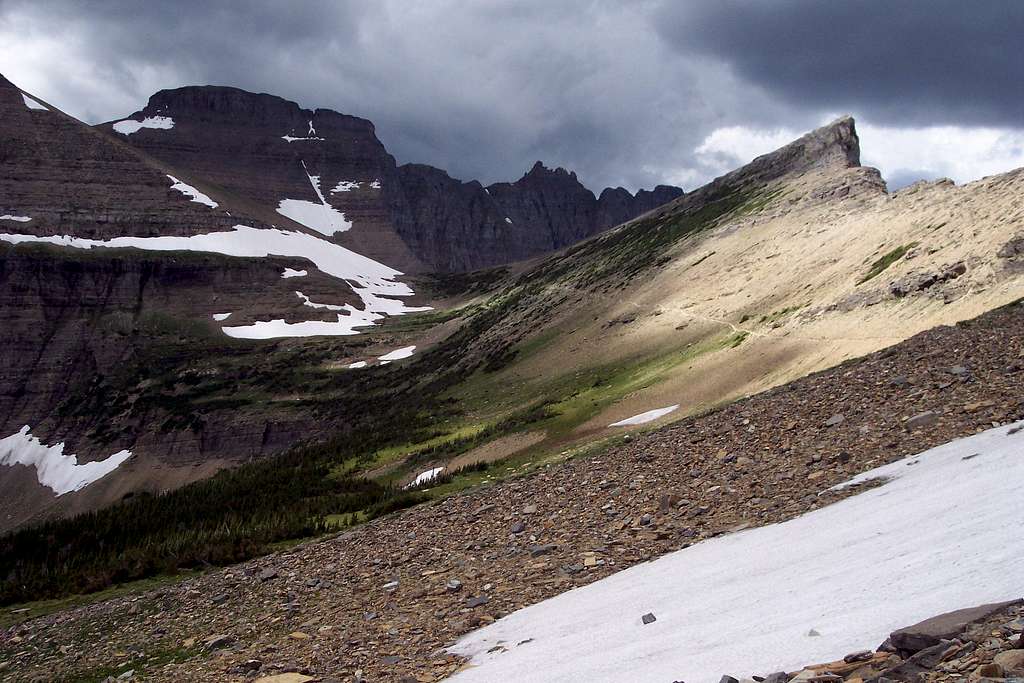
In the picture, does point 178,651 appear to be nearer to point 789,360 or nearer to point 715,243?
point 789,360

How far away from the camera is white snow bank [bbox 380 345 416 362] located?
10631 centimetres

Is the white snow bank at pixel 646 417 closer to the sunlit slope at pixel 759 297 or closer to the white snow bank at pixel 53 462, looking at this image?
the sunlit slope at pixel 759 297

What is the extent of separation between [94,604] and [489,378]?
41.9m

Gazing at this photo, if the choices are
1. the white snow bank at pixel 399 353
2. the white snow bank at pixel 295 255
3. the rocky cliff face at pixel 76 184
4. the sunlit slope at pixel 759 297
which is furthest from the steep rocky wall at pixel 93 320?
the sunlit slope at pixel 759 297

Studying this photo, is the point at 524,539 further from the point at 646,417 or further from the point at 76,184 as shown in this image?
the point at 76,184

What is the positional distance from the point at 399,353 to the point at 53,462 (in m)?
53.8

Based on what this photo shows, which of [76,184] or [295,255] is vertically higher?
[76,184]

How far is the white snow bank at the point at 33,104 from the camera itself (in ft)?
573

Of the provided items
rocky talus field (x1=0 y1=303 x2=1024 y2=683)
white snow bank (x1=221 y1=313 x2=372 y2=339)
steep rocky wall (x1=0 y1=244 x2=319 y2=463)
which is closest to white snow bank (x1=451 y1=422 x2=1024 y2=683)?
rocky talus field (x1=0 y1=303 x2=1024 y2=683)

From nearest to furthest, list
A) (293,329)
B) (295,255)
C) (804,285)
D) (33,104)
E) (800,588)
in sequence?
(800,588) → (804,285) → (293,329) → (295,255) → (33,104)

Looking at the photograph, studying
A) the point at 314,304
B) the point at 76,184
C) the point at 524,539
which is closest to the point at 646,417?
the point at 524,539

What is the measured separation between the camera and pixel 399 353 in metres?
109

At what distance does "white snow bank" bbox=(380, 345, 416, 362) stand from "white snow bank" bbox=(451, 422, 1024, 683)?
95860 mm

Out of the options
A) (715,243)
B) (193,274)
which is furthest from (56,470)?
A: (715,243)
